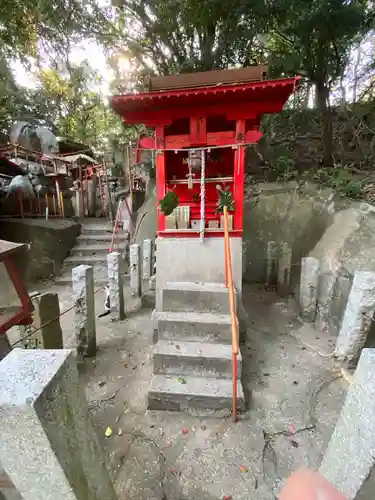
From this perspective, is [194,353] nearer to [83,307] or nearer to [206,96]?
[83,307]

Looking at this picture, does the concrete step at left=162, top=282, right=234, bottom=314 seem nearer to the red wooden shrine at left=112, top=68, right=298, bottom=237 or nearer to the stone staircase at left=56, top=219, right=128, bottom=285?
the red wooden shrine at left=112, top=68, right=298, bottom=237

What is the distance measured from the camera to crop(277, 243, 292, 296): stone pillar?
22.7 feet

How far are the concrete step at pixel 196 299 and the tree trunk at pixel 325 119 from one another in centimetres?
697

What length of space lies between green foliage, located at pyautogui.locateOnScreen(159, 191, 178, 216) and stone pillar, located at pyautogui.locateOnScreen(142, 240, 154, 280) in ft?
11.0

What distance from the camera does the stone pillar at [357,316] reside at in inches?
140

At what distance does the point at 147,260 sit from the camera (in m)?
8.23

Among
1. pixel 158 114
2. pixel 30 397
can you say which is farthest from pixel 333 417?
pixel 158 114

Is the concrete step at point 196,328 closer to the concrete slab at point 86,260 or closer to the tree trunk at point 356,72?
the concrete slab at point 86,260

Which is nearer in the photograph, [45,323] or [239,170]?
[45,323]

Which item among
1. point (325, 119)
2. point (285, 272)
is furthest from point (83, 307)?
point (325, 119)

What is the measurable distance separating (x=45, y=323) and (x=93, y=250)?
22.6 feet

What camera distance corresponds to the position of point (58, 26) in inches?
342

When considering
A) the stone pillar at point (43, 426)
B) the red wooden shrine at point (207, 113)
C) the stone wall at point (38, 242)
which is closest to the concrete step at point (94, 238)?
the stone wall at point (38, 242)

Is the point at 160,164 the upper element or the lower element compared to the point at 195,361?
upper
